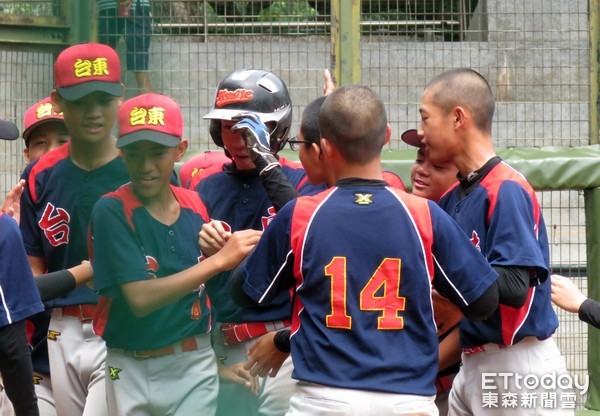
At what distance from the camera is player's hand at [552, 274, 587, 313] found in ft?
11.3

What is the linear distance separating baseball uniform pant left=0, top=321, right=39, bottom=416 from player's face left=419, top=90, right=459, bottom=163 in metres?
1.33

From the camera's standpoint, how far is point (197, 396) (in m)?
2.55

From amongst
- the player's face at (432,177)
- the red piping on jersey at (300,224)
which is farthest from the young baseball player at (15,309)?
the player's face at (432,177)

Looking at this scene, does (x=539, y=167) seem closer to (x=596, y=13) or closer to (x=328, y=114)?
(x=596, y=13)

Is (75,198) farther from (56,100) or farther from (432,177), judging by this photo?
(432,177)

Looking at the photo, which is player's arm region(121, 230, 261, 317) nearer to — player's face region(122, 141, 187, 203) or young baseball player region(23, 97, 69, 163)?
player's face region(122, 141, 187, 203)

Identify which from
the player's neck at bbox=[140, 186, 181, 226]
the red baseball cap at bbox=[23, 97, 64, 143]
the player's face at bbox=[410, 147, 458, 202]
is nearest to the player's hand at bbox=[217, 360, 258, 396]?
the player's neck at bbox=[140, 186, 181, 226]

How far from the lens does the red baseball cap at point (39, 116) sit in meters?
3.03

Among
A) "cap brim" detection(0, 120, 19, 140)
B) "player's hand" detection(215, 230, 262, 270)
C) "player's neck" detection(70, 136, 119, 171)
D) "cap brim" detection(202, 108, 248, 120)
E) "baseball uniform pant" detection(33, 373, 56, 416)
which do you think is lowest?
"baseball uniform pant" detection(33, 373, 56, 416)

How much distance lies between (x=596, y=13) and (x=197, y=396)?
3.58 m

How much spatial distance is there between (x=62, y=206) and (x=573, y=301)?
174 centimetres

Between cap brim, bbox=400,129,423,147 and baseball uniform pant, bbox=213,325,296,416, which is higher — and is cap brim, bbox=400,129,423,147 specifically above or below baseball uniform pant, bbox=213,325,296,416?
above

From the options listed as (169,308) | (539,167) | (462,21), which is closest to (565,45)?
(462,21)

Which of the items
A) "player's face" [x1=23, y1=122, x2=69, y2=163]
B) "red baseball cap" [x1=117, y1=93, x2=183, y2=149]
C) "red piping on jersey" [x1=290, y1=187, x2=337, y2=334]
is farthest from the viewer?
"player's face" [x1=23, y1=122, x2=69, y2=163]
